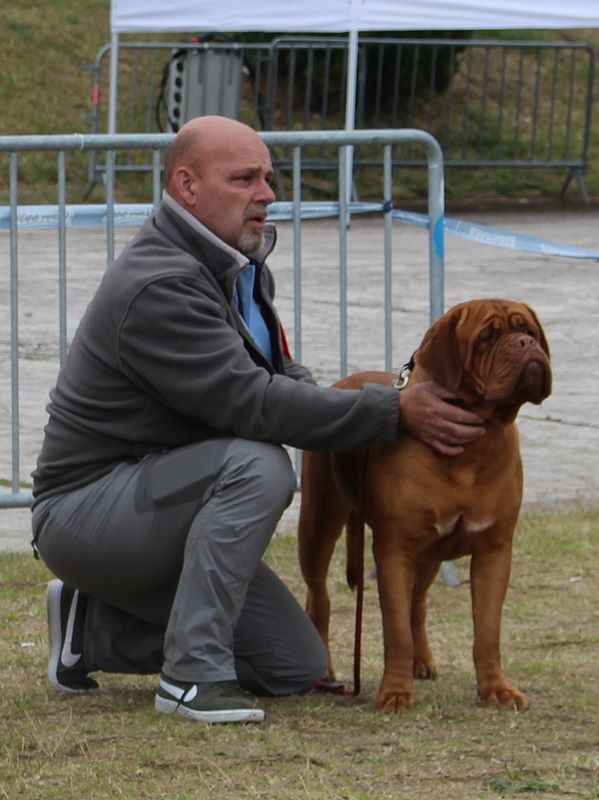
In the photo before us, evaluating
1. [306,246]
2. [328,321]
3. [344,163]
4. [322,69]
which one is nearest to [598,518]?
[344,163]

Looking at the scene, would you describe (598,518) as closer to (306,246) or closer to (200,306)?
(200,306)

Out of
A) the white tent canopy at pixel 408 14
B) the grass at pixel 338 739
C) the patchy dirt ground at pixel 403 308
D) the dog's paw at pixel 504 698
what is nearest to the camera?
the grass at pixel 338 739

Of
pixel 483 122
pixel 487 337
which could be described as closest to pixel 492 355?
pixel 487 337

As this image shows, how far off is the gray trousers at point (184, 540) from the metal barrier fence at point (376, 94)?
39.1ft

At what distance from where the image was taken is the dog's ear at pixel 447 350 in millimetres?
4027

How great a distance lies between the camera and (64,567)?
14.1ft

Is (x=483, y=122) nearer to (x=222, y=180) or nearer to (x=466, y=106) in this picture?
(x=466, y=106)

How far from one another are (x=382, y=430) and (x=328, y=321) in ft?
23.0

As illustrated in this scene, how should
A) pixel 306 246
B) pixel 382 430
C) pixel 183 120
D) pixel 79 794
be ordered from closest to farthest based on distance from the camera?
pixel 79 794 → pixel 382 430 → pixel 306 246 → pixel 183 120

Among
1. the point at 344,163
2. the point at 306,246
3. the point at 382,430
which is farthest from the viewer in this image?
the point at 306,246

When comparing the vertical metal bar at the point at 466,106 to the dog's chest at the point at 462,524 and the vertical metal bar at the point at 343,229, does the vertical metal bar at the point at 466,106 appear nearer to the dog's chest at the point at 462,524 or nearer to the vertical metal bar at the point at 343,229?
the vertical metal bar at the point at 343,229

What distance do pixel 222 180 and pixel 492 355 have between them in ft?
2.69

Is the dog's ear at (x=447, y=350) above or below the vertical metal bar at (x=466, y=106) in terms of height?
above

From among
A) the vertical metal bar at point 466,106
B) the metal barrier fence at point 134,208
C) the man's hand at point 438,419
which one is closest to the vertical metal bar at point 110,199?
the metal barrier fence at point 134,208
